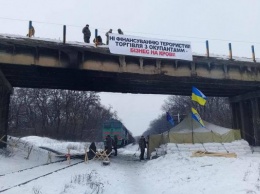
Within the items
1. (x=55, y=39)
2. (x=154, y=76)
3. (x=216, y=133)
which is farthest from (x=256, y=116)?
(x=55, y=39)

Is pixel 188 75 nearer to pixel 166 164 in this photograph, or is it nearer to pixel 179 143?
pixel 179 143

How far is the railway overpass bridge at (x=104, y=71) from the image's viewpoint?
2138cm

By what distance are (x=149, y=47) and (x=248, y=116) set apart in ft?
59.9

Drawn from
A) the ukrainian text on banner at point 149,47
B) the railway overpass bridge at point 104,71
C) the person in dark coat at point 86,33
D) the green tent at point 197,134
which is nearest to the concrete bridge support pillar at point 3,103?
the railway overpass bridge at point 104,71

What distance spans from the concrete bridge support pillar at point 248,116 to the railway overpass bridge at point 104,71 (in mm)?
151

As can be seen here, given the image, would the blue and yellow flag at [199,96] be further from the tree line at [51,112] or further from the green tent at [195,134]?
the tree line at [51,112]

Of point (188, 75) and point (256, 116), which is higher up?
point (188, 75)

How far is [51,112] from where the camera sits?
65938 mm

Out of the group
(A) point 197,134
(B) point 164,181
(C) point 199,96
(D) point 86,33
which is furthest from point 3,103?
(B) point 164,181

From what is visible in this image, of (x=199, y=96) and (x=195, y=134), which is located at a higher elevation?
(x=199, y=96)

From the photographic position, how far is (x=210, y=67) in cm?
2620

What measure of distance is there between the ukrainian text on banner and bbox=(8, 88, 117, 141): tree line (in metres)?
41.9

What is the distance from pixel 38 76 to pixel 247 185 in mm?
19217

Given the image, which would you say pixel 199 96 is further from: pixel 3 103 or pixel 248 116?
pixel 248 116
